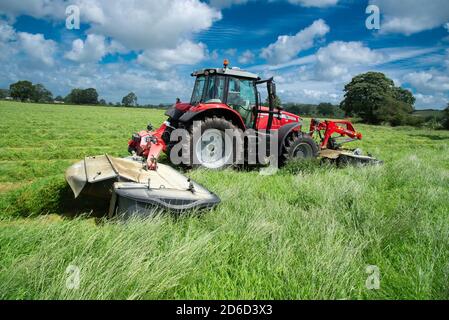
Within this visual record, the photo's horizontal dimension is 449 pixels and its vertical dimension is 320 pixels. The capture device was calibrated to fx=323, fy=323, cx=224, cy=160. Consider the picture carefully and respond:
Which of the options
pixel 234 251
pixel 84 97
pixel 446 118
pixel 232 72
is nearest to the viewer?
pixel 234 251

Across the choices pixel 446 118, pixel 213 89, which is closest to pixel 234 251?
pixel 213 89

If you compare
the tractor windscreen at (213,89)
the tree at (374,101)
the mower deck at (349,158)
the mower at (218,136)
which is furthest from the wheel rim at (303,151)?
the tree at (374,101)

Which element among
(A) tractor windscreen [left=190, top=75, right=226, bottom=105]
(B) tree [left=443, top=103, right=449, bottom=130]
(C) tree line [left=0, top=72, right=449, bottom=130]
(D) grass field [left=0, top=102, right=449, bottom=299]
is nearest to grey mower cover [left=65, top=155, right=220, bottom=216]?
(D) grass field [left=0, top=102, right=449, bottom=299]

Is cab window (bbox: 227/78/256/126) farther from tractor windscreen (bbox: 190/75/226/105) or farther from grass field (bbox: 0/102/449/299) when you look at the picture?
grass field (bbox: 0/102/449/299)

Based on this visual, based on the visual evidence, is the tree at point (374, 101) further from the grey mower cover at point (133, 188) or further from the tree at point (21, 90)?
the tree at point (21, 90)

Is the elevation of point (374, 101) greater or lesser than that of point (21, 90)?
lesser

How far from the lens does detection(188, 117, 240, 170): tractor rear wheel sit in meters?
6.47

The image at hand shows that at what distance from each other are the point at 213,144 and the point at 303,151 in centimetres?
228

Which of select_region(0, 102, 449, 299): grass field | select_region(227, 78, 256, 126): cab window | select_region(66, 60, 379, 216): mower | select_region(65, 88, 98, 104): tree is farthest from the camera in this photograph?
select_region(65, 88, 98, 104): tree

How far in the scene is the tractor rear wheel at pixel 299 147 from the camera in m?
7.39

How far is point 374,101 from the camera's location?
137 feet

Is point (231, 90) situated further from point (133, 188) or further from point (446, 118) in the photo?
point (446, 118)

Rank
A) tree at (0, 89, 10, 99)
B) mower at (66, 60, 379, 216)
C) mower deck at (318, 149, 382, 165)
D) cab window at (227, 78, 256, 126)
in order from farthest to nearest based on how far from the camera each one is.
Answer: tree at (0, 89, 10, 99), mower deck at (318, 149, 382, 165), cab window at (227, 78, 256, 126), mower at (66, 60, 379, 216)
